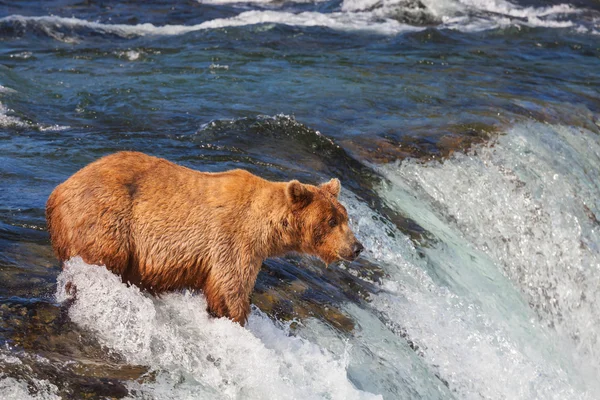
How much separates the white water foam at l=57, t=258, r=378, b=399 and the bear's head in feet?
2.39

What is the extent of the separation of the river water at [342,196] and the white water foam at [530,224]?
0.03 metres

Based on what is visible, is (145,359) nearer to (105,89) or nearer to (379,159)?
(379,159)

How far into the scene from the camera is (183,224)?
5.42 metres

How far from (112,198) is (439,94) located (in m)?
9.06

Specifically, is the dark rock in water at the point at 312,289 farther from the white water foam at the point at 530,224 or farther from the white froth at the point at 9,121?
the white froth at the point at 9,121

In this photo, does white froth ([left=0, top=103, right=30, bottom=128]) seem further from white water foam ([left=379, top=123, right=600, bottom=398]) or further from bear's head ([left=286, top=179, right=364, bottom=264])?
bear's head ([left=286, top=179, right=364, bottom=264])

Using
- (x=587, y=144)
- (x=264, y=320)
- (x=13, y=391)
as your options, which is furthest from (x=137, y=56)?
(x=13, y=391)

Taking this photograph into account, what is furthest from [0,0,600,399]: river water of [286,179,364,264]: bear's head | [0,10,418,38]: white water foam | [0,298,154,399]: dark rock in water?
[286,179,364,264]: bear's head

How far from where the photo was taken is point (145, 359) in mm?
5059

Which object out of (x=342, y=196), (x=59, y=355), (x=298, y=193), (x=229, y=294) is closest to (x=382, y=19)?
(x=342, y=196)

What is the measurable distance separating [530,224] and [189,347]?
230 inches

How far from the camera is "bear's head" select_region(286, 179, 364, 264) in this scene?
5.71 m

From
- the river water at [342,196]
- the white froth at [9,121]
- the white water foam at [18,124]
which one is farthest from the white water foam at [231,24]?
the white water foam at [18,124]

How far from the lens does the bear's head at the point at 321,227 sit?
5711mm
